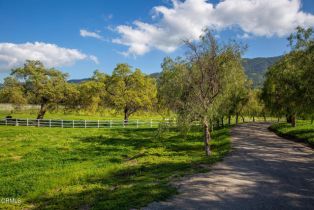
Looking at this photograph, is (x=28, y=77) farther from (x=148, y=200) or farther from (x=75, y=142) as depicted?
(x=148, y=200)

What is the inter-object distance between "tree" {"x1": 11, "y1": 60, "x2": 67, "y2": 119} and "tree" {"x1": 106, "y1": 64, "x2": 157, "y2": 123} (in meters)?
8.53

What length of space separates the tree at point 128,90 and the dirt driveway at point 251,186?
3338cm

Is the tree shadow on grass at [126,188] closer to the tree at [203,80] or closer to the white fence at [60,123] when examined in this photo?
the tree at [203,80]

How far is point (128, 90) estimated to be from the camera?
165ft

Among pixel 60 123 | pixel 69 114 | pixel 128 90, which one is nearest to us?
pixel 60 123

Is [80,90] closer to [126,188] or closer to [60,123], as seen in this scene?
[60,123]

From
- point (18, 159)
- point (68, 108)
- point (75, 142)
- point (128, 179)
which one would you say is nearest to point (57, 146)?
point (75, 142)

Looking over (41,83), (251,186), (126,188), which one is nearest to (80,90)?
(41,83)

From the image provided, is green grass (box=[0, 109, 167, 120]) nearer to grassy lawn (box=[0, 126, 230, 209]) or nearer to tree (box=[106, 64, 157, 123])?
tree (box=[106, 64, 157, 123])

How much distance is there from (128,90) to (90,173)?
115 ft

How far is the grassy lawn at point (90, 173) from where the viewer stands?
10844mm

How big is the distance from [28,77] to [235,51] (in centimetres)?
3760

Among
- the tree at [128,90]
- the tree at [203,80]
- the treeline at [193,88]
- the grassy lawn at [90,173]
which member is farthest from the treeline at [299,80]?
the tree at [128,90]

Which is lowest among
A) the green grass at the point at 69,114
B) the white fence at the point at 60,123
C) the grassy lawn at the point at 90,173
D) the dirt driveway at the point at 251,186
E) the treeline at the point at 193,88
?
the grassy lawn at the point at 90,173
